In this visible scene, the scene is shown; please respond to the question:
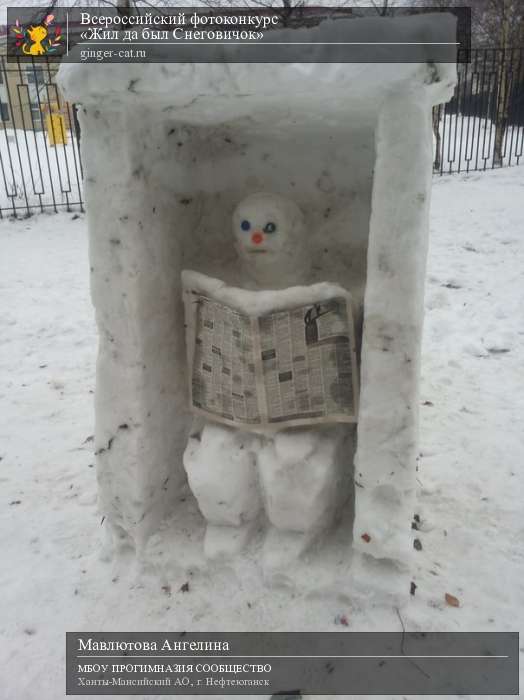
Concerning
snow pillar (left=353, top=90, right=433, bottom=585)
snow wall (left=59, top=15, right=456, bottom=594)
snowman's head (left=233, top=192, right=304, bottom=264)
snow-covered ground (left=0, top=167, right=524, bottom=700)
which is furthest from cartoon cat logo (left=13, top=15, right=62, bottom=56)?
snow pillar (left=353, top=90, right=433, bottom=585)

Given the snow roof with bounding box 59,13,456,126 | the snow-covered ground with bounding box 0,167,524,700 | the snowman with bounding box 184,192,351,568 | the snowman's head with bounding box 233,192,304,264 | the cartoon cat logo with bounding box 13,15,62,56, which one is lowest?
the snow-covered ground with bounding box 0,167,524,700

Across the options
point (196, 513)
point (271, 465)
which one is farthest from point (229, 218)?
point (196, 513)

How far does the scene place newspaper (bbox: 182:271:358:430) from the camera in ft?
5.52

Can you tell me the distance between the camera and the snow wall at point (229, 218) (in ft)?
4.49

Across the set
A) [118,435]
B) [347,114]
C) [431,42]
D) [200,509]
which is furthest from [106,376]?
[431,42]

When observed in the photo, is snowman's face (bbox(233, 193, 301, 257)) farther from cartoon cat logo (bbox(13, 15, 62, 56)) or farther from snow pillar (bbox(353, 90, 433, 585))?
cartoon cat logo (bbox(13, 15, 62, 56))

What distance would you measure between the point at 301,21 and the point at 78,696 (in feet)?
25.7

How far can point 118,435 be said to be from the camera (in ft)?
5.88

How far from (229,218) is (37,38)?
666 centimetres

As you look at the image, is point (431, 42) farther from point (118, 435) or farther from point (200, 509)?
point (200, 509)

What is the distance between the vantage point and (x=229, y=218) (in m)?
1.96

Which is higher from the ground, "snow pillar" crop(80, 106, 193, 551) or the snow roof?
the snow roof

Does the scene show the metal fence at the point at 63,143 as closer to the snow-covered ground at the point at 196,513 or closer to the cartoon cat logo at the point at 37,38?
the cartoon cat logo at the point at 37,38

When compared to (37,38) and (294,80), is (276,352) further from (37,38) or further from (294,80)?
(37,38)
